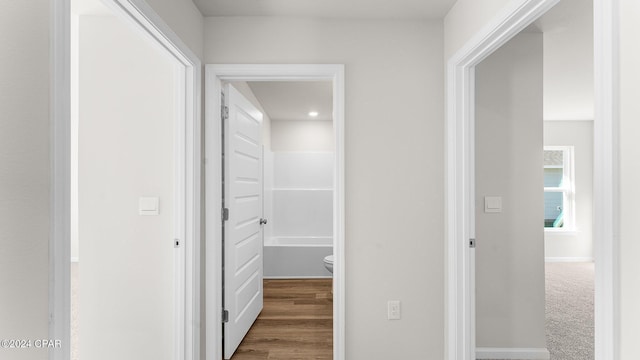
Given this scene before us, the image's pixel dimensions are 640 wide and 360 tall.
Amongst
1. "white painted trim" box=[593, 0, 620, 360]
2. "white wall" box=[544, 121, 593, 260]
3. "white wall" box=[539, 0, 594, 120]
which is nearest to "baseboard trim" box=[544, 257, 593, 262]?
"white wall" box=[544, 121, 593, 260]

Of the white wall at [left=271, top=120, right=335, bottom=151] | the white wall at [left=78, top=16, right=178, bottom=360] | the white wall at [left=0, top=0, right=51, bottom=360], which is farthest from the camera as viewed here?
the white wall at [left=271, top=120, right=335, bottom=151]

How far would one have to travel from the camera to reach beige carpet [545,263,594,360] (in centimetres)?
278

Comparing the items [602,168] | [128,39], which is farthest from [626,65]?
[128,39]

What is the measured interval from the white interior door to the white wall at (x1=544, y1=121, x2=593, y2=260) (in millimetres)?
5403

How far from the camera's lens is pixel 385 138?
97.1 inches

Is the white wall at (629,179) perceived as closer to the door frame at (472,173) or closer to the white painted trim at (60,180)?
the door frame at (472,173)

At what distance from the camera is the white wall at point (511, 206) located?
2648 millimetres

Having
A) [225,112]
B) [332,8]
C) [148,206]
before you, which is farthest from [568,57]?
[148,206]

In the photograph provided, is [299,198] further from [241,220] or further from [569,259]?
[569,259]

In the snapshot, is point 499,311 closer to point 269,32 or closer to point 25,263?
point 269,32

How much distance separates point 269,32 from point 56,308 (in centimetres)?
203

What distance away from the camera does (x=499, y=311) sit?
2.66 metres

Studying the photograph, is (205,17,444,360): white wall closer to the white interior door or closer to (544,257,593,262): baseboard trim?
the white interior door

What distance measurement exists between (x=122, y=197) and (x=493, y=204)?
2569 mm
